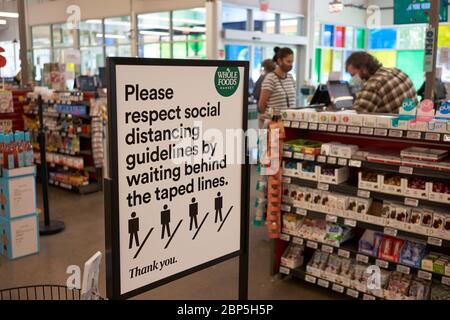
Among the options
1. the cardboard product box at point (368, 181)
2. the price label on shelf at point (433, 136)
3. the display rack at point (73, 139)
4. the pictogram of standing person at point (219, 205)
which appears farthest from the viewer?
the display rack at point (73, 139)

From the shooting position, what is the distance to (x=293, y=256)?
4176 mm

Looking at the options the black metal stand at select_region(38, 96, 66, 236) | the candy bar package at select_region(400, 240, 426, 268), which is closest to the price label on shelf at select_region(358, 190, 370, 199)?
the candy bar package at select_region(400, 240, 426, 268)

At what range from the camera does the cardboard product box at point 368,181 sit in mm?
3552

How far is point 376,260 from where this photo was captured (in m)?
3.62

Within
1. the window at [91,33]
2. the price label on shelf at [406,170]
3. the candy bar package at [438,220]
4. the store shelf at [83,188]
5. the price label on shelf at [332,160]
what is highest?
→ the window at [91,33]

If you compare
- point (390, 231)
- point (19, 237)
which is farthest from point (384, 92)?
point (19, 237)

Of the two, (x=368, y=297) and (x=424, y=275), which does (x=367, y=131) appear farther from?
(x=368, y=297)

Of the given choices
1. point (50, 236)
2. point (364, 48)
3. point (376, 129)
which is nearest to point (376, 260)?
point (376, 129)

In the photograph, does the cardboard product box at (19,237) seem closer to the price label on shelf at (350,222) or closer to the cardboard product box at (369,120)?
the price label on shelf at (350,222)

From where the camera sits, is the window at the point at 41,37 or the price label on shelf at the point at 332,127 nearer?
the price label on shelf at the point at 332,127

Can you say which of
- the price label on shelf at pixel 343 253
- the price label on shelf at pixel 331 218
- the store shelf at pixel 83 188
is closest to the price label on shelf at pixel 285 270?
the price label on shelf at pixel 343 253

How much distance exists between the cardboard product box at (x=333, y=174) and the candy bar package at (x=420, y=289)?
37.4 inches

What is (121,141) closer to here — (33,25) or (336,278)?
(336,278)

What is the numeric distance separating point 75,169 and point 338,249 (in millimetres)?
4992
